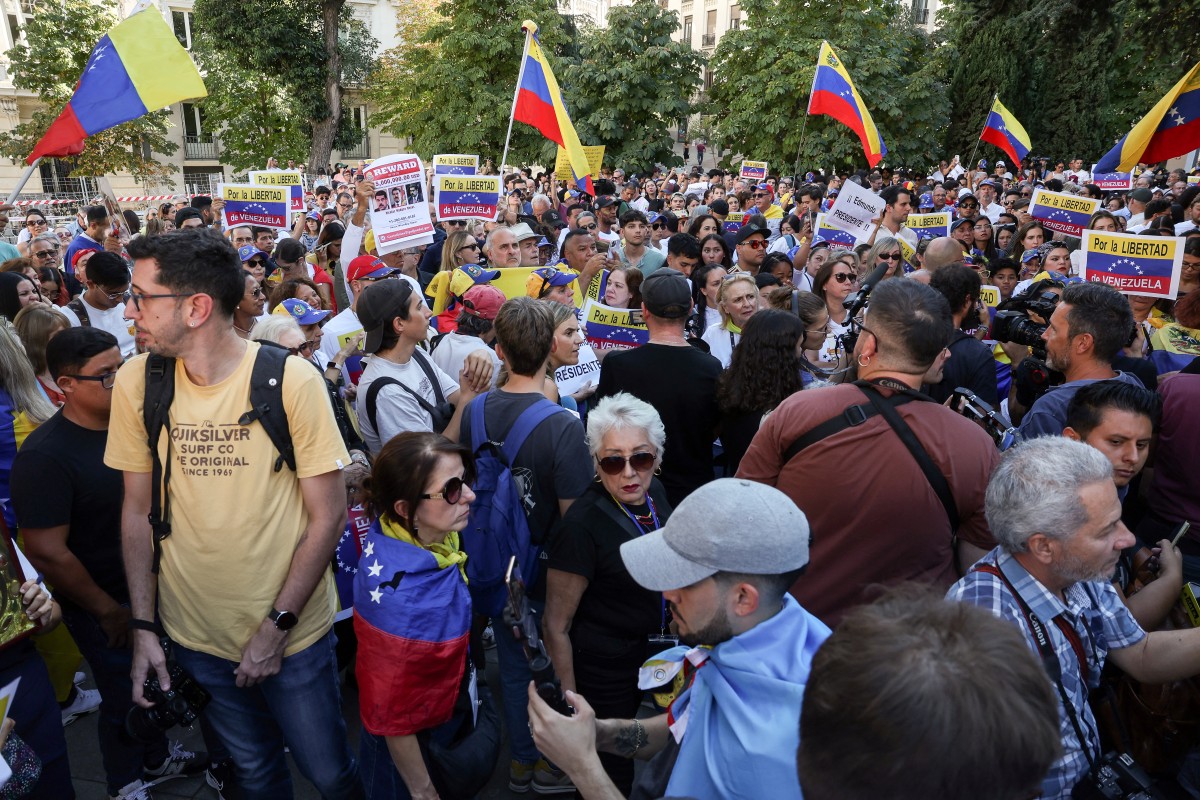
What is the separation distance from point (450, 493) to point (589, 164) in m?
11.7

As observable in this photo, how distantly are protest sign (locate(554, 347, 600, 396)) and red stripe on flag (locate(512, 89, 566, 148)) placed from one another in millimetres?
5730

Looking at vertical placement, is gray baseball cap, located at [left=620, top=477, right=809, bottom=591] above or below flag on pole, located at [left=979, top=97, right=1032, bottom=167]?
below

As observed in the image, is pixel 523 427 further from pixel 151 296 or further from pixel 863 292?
pixel 863 292

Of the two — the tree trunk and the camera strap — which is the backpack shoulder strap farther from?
the tree trunk

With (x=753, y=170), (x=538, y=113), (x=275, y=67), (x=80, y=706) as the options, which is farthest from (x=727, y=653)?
(x=275, y=67)

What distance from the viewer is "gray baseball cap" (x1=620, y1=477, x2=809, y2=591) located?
175cm

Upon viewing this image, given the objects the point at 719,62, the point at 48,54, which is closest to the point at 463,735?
the point at 48,54

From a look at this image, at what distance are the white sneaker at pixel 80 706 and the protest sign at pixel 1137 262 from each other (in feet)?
20.5

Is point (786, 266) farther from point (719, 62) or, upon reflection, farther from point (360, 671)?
point (719, 62)

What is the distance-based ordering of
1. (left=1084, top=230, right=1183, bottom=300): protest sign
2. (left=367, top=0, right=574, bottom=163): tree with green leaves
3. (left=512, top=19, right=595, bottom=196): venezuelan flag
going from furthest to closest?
(left=367, top=0, right=574, bottom=163): tree with green leaves → (left=512, top=19, right=595, bottom=196): venezuelan flag → (left=1084, top=230, right=1183, bottom=300): protest sign

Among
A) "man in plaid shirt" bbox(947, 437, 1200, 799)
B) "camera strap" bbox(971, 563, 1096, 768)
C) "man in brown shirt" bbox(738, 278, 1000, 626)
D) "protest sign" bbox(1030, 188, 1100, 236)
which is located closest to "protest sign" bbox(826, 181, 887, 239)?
"protest sign" bbox(1030, 188, 1100, 236)

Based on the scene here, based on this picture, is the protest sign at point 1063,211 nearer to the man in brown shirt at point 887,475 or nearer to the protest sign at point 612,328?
the protest sign at point 612,328

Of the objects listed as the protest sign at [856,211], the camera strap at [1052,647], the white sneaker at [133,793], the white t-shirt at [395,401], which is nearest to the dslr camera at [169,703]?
the white sneaker at [133,793]

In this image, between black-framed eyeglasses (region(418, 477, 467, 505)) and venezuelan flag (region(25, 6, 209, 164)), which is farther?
venezuelan flag (region(25, 6, 209, 164))
